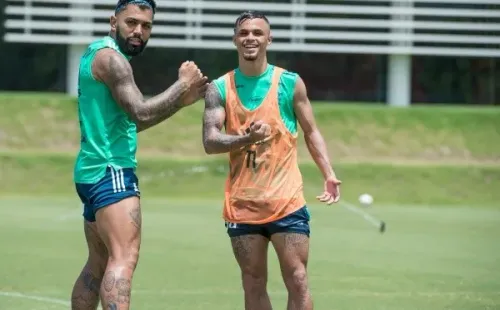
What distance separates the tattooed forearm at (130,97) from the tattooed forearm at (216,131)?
40cm

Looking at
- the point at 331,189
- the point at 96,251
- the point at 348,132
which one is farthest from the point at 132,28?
the point at 348,132

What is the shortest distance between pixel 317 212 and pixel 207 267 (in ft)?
20.4

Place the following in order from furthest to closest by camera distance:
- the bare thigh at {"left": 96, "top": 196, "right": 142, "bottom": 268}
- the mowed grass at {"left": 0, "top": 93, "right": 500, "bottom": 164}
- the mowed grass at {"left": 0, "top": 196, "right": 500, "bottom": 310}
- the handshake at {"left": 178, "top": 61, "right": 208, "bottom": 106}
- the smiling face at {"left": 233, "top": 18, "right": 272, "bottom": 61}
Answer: the mowed grass at {"left": 0, "top": 93, "right": 500, "bottom": 164} → the mowed grass at {"left": 0, "top": 196, "right": 500, "bottom": 310} → the smiling face at {"left": 233, "top": 18, "right": 272, "bottom": 61} → the handshake at {"left": 178, "top": 61, "right": 208, "bottom": 106} → the bare thigh at {"left": 96, "top": 196, "right": 142, "bottom": 268}

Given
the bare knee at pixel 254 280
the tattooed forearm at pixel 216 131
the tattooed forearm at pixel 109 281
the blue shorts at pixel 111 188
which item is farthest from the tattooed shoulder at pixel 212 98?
the tattooed forearm at pixel 109 281

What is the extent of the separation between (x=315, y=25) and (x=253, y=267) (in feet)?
59.8

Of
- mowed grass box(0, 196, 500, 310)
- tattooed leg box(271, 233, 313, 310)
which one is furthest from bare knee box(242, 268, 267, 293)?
mowed grass box(0, 196, 500, 310)

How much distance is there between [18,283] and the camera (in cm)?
1145

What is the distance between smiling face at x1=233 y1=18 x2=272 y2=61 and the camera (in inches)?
332

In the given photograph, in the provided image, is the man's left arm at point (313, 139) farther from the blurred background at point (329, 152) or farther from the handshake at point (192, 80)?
the blurred background at point (329, 152)

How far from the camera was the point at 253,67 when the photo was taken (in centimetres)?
848

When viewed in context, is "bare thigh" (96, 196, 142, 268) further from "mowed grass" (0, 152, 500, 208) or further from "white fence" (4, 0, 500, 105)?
"white fence" (4, 0, 500, 105)

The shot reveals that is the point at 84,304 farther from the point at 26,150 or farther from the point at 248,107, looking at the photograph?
the point at 26,150

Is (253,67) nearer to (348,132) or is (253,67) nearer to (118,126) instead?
(118,126)

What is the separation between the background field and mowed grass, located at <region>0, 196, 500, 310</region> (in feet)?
0.06
